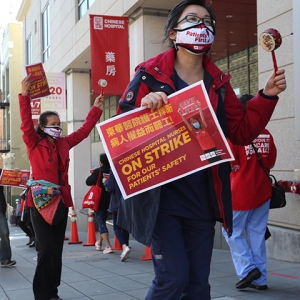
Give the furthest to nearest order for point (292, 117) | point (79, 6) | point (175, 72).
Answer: point (79, 6) < point (292, 117) < point (175, 72)

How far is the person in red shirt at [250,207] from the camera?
18.4ft

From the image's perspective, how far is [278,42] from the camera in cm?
306

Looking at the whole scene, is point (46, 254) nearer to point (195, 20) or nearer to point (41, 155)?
point (41, 155)

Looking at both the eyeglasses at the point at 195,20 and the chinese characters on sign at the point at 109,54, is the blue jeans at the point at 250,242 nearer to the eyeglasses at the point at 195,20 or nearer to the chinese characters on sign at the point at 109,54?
the eyeglasses at the point at 195,20

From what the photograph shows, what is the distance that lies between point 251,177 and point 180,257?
3.03m

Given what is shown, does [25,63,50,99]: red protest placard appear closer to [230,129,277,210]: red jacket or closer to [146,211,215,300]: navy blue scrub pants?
[230,129,277,210]: red jacket

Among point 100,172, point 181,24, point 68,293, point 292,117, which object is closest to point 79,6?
point 100,172

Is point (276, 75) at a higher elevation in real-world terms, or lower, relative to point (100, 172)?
higher

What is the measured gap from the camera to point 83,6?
55.2 ft

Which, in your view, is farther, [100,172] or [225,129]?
[100,172]

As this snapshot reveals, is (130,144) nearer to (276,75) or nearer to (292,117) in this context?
(276,75)

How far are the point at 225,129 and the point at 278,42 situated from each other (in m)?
0.61

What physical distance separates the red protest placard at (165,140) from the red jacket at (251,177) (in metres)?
2.82

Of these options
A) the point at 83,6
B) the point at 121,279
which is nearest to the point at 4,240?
the point at 121,279
